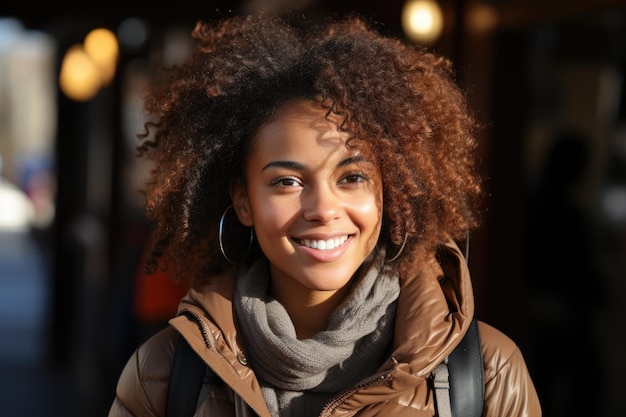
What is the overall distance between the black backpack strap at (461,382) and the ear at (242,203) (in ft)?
2.14

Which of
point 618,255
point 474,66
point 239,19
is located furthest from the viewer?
point 474,66

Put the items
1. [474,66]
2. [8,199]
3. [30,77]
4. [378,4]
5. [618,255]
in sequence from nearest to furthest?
[618,255] < [474,66] < [378,4] < [8,199] < [30,77]

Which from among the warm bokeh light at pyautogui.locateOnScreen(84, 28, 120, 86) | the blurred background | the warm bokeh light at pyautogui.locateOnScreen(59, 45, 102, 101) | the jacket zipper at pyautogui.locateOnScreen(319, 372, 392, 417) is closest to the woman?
the jacket zipper at pyautogui.locateOnScreen(319, 372, 392, 417)

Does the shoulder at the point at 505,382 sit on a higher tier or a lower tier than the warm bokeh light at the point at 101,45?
lower

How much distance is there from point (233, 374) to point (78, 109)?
23.5 ft

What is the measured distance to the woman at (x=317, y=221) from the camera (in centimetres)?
242

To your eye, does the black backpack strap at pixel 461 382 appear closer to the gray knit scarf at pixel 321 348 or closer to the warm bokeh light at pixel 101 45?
the gray knit scarf at pixel 321 348

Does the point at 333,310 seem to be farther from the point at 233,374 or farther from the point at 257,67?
the point at 257,67

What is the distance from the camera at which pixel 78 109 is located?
30.1 ft

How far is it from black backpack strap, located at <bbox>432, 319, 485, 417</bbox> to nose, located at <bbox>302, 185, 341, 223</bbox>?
0.48 meters

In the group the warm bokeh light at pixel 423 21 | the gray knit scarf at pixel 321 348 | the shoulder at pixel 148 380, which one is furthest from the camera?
the warm bokeh light at pixel 423 21

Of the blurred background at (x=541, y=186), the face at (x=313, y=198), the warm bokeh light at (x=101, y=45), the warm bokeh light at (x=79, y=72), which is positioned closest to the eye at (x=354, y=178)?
the face at (x=313, y=198)

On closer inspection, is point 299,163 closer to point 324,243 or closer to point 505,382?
Result: point 324,243

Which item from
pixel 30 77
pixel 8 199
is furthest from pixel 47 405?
pixel 30 77
